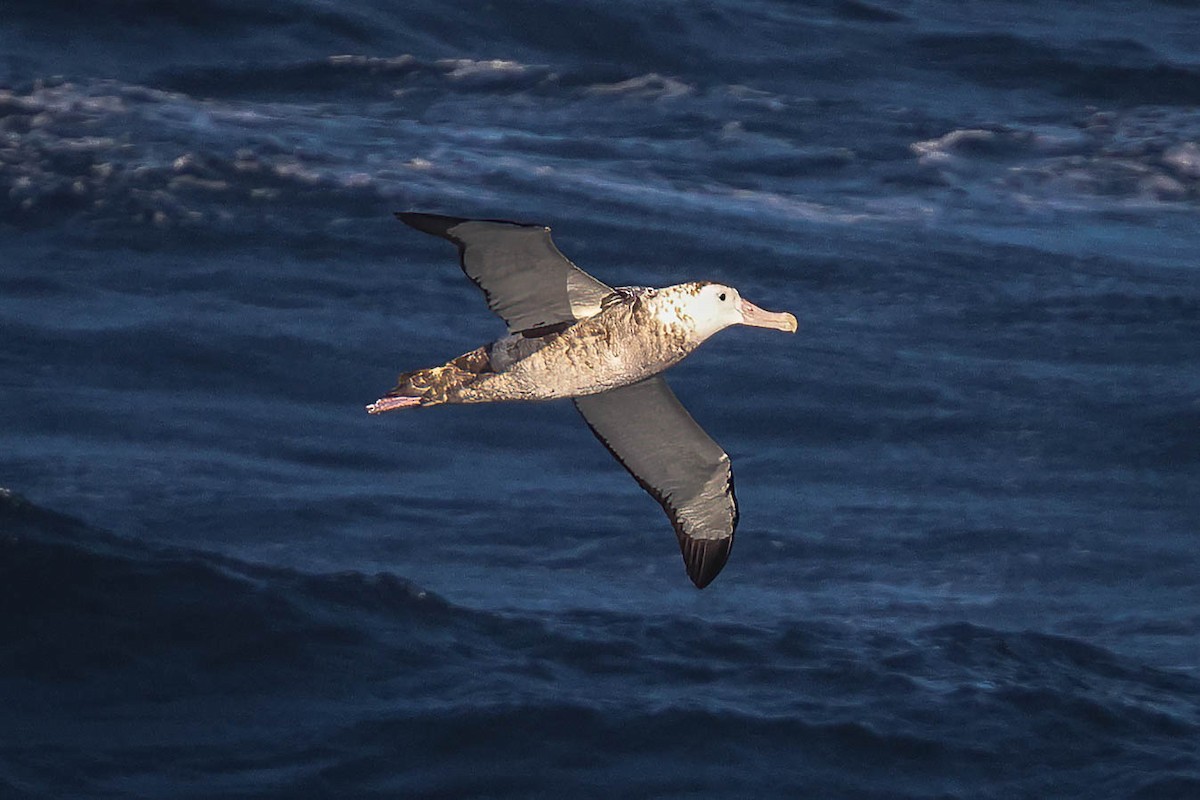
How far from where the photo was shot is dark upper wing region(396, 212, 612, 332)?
11547 millimetres

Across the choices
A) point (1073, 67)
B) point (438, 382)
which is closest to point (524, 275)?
point (438, 382)

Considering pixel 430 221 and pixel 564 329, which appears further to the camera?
pixel 564 329

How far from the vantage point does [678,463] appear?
13695 millimetres

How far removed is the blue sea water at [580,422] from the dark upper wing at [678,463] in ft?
9.94

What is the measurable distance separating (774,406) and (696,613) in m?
6.11

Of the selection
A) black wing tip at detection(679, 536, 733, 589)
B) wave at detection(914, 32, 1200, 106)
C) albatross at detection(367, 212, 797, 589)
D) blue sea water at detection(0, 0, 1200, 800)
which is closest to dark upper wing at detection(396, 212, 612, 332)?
albatross at detection(367, 212, 797, 589)

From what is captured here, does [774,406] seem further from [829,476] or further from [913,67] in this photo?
[913,67]

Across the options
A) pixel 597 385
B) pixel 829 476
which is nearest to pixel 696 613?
pixel 829 476

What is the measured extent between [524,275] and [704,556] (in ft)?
9.18

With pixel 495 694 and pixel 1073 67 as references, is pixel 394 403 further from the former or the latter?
pixel 1073 67

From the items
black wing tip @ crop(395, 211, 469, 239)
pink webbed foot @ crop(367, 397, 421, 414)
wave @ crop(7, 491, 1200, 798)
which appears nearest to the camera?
black wing tip @ crop(395, 211, 469, 239)

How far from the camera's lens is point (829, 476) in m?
23.8

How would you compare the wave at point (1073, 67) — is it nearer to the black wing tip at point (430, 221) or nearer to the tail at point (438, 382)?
the tail at point (438, 382)

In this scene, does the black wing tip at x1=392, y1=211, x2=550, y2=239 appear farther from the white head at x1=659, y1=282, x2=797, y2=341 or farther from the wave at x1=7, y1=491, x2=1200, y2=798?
the wave at x1=7, y1=491, x2=1200, y2=798
